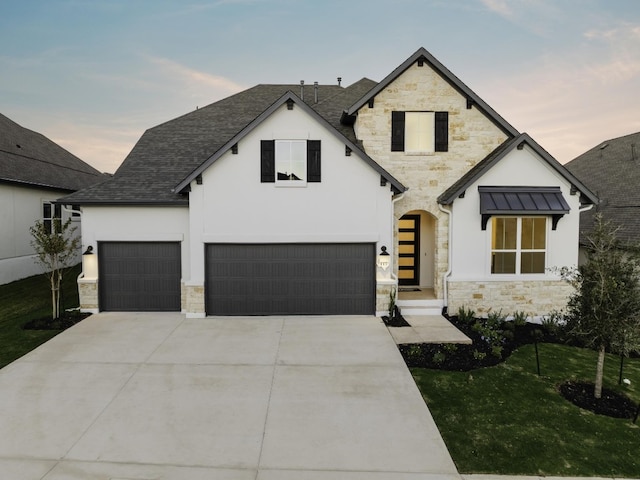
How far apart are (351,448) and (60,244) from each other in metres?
10.5

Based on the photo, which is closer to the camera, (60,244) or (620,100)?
(60,244)

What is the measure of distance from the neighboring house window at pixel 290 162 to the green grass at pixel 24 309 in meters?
7.50

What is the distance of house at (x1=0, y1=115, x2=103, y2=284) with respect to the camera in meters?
16.1

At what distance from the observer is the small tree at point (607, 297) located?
258 inches

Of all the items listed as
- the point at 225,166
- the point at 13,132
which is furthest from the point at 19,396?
the point at 13,132

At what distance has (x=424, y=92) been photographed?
1221cm

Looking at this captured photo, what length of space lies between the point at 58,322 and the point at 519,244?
1438cm

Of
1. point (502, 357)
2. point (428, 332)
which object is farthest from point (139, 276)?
point (502, 357)

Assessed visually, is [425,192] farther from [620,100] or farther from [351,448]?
[620,100]

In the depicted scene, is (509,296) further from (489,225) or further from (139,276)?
(139,276)

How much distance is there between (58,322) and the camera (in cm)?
1071

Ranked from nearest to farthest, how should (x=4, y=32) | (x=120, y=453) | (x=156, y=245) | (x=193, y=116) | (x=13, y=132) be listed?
(x=120, y=453) < (x=156, y=245) < (x=193, y=116) < (x=4, y=32) < (x=13, y=132)

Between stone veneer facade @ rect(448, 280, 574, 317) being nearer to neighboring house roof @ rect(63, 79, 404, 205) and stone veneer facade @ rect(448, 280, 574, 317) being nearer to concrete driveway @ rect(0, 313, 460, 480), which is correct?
concrete driveway @ rect(0, 313, 460, 480)

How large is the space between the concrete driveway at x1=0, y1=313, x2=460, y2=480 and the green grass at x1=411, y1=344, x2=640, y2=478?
1.39 ft
